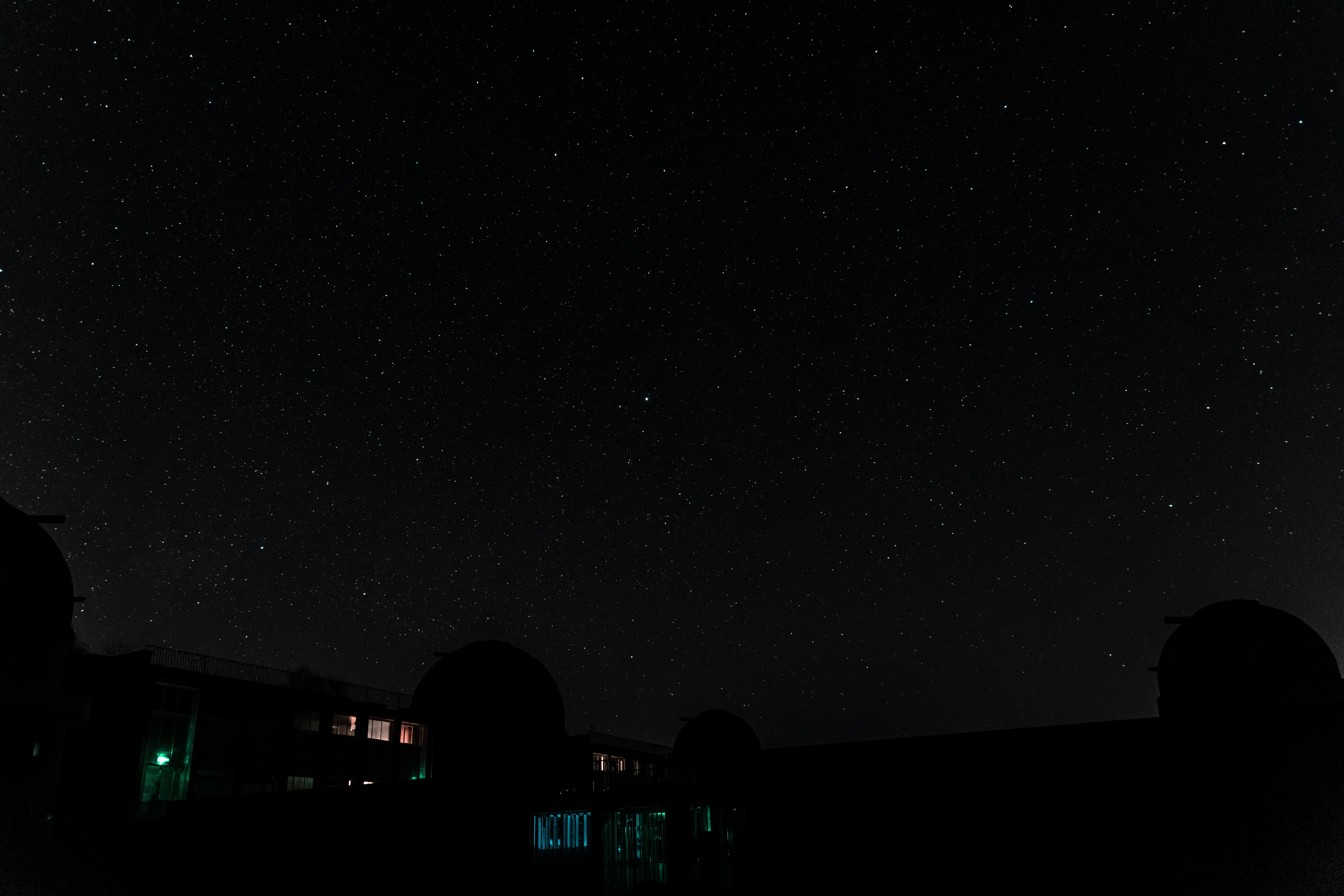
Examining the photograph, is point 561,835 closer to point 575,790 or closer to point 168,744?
point 575,790

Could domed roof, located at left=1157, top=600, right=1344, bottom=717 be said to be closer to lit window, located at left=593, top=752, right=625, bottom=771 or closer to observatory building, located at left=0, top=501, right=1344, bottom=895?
observatory building, located at left=0, top=501, right=1344, bottom=895

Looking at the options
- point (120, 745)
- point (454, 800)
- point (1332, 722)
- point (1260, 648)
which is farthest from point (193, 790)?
point (1260, 648)

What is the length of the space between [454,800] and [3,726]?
472 inches

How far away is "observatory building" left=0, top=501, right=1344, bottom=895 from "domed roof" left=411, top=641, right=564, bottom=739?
4.0 inches

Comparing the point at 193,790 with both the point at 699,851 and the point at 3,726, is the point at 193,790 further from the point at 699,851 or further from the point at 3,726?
the point at 699,851

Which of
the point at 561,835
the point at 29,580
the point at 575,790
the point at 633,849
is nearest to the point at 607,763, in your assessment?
the point at 575,790

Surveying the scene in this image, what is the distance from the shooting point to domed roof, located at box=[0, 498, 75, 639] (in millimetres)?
23797

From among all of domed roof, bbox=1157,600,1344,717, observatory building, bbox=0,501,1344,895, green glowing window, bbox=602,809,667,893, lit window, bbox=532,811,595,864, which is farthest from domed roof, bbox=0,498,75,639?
domed roof, bbox=1157,600,1344,717

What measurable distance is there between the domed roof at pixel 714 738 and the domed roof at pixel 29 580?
3369 centimetres

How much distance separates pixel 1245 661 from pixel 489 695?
97.5 feet

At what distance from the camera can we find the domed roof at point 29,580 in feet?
78.1

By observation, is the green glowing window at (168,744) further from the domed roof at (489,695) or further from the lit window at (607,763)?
the lit window at (607,763)

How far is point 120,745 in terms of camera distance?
29.1 meters

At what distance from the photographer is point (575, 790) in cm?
2406
